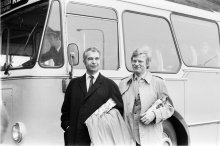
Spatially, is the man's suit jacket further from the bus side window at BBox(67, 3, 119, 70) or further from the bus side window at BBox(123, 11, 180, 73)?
the bus side window at BBox(123, 11, 180, 73)

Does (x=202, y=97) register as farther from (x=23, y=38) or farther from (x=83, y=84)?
(x=83, y=84)

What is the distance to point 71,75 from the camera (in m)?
4.75

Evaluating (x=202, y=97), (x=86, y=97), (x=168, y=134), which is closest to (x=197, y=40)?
(x=202, y=97)

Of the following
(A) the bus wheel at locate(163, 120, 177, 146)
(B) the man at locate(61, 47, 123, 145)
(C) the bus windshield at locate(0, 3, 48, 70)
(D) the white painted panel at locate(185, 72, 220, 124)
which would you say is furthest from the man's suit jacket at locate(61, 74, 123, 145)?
(D) the white painted panel at locate(185, 72, 220, 124)

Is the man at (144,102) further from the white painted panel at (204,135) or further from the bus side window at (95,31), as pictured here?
the white painted panel at (204,135)

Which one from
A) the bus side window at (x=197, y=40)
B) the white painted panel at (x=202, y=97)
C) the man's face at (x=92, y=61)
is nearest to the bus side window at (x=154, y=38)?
the bus side window at (x=197, y=40)

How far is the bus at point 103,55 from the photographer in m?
4.62

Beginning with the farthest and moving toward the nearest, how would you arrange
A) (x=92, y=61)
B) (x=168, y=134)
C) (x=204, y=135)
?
(x=204, y=135)
(x=168, y=134)
(x=92, y=61)

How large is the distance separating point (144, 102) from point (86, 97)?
58 centimetres

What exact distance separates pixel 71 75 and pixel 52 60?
0.99ft

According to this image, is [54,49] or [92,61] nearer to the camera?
[92,61]

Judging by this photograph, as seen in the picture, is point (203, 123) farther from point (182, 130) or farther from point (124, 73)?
point (124, 73)

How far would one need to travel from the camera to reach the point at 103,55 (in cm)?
533

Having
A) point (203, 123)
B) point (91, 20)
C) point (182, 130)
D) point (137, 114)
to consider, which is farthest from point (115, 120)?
point (203, 123)
